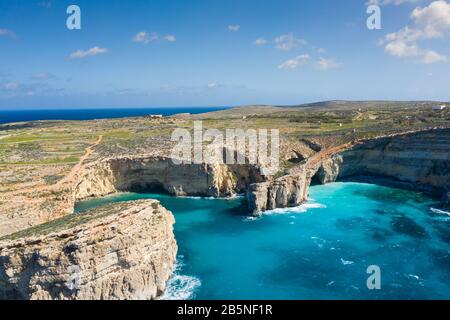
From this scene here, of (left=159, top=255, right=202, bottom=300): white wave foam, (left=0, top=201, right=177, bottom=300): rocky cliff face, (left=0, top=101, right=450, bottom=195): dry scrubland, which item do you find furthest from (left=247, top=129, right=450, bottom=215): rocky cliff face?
(left=0, top=201, right=177, bottom=300): rocky cliff face

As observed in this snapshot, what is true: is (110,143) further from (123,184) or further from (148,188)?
(148,188)

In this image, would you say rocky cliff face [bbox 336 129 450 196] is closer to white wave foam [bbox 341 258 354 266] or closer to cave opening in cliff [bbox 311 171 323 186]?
cave opening in cliff [bbox 311 171 323 186]

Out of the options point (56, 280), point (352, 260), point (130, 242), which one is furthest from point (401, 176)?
point (56, 280)

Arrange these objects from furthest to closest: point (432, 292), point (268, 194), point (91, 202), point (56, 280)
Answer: point (91, 202) < point (268, 194) < point (432, 292) < point (56, 280)

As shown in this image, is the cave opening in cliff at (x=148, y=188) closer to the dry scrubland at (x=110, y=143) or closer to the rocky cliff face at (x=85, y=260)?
the dry scrubland at (x=110, y=143)

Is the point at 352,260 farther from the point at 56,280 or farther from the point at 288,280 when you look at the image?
the point at 56,280

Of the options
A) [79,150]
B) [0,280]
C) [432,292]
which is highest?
[79,150]
